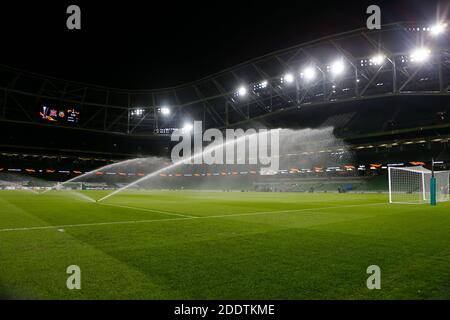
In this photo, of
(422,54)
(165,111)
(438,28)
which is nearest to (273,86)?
(422,54)

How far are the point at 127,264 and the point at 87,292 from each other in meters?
1.30

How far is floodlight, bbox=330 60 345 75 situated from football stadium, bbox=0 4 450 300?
0.82 feet

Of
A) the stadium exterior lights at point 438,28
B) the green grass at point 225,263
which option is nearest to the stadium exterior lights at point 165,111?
the stadium exterior lights at point 438,28

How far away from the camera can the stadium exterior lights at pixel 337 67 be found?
1483 inches

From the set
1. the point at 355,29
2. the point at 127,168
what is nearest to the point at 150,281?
the point at 355,29

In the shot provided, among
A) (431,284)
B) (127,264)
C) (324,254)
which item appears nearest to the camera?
(431,284)

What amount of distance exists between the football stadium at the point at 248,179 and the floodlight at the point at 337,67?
25 cm

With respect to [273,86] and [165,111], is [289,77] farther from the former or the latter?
[165,111]

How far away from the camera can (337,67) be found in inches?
1507

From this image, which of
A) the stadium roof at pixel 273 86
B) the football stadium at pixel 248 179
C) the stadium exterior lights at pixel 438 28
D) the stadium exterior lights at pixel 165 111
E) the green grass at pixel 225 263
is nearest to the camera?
the green grass at pixel 225 263

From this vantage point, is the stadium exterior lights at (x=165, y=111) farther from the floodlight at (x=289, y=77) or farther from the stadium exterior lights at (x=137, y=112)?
the floodlight at (x=289, y=77)

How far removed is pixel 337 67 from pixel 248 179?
32447mm

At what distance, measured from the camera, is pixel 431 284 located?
390 cm
